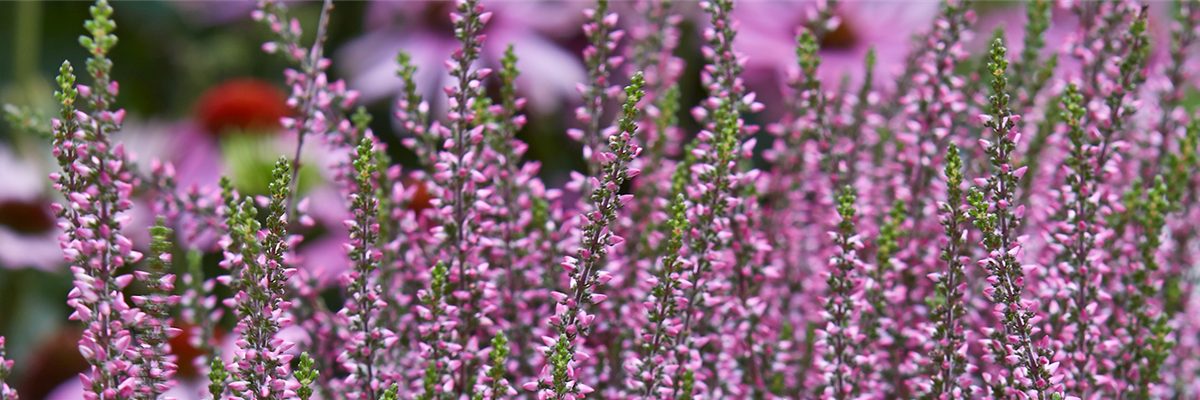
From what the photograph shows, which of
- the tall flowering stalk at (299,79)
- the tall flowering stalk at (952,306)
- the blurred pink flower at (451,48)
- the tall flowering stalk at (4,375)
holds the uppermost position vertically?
the blurred pink flower at (451,48)

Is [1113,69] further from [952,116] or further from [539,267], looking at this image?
[539,267]

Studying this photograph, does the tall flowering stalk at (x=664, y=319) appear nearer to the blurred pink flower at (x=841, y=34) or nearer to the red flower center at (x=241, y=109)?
the blurred pink flower at (x=841, y=34)

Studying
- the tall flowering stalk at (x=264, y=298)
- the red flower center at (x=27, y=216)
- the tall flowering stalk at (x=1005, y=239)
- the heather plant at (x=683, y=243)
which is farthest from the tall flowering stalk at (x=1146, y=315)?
the red flower center at (x=27, y=216)

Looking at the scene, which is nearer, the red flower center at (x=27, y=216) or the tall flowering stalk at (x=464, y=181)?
the tall flowering stalk at (x=464, y=181)

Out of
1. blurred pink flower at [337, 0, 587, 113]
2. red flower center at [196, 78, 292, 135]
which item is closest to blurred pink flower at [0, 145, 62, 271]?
red flower center at [196, 78, 292, 135]

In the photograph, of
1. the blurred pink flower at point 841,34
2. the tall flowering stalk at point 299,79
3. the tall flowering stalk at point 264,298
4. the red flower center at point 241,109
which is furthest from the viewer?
the red flower center at point 241,109

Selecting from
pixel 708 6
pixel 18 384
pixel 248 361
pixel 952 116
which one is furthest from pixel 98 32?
pixel 18 384

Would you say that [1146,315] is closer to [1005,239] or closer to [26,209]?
[1005,239]
